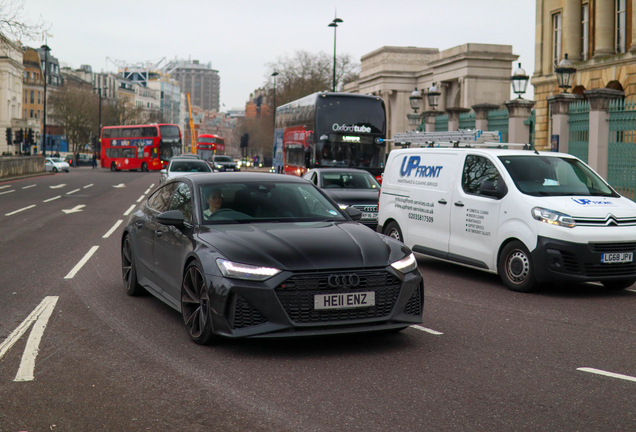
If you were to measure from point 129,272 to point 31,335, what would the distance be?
222 centimetres

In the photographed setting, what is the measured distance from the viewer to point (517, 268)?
927 cm

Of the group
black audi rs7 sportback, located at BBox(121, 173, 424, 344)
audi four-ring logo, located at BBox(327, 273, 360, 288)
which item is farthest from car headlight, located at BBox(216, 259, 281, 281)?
audi four-ring logo, located at BBox(327, 273, 360, 288)

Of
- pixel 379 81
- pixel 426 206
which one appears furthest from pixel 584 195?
pixel 379 81

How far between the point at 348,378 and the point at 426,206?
240 inches

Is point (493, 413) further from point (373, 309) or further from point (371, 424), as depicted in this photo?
point (373, 309)

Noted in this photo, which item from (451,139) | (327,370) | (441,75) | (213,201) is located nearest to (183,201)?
(213,201)

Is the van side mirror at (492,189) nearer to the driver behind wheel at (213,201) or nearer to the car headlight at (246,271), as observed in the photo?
the driver behind wheel at (213,201)

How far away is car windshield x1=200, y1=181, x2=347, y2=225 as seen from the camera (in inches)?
273

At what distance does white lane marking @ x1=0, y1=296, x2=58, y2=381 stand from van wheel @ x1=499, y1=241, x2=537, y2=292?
5.21m

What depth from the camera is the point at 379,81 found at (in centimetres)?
7056

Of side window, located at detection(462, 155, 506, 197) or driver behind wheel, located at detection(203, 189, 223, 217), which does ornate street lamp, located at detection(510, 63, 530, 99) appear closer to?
side window, located at detection(462, 155, 506, 197)

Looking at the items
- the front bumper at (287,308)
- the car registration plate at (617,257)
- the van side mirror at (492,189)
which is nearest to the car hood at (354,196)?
the van side mirror at (492,189)

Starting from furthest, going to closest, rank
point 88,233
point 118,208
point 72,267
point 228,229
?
point 118,208, point 88,233, point 72,267, point 228,229

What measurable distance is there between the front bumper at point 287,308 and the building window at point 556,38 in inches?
1382
